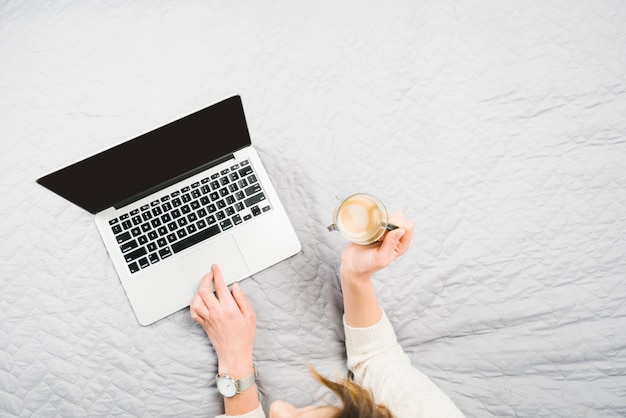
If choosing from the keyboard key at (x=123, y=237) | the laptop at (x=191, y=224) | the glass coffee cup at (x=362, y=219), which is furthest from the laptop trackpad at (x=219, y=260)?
the glass coffee cup at (x=362, y=219)

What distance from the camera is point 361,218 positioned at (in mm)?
691

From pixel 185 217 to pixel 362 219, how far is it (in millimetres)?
350

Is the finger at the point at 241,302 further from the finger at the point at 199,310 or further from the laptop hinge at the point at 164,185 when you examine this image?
the laptop hinge at the point at 164,185

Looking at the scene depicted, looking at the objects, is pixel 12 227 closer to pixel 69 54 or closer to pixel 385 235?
pixel 69 54

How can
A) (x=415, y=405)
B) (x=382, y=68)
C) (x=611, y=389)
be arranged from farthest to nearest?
(x=382, y=68), (x=611, y=389), (x=415, y=405)

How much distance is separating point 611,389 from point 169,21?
3.85ft

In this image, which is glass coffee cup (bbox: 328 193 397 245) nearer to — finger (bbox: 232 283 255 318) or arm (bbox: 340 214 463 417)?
arm (bbox: 340 214 463 417)

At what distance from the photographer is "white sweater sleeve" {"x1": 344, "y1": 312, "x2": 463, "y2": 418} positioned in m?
0.67

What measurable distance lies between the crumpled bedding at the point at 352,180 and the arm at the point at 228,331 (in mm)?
43

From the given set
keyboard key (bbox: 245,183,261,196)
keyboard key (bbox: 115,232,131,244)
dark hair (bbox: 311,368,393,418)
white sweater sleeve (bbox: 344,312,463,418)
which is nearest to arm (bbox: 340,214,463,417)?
white sweater sleeve (bbox: 344,312,463,418)

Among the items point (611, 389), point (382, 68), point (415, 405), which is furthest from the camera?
point (382, 68)

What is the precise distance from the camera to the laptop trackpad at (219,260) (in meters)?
0.80

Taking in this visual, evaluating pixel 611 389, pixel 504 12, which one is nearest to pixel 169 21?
pixel 504 12

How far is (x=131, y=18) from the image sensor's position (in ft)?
2.91
